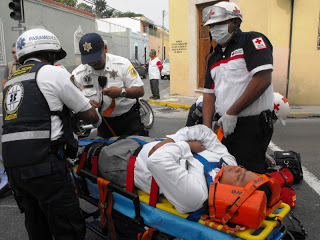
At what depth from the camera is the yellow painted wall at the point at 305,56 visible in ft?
29.9

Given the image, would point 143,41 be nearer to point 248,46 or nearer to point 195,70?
point 195,70

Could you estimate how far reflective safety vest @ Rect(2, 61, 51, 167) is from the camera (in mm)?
1938

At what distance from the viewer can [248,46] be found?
2.52 m

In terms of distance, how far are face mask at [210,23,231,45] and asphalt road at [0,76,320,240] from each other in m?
1.99

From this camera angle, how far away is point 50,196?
2051 mm

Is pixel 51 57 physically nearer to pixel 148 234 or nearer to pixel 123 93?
pixel 123 93

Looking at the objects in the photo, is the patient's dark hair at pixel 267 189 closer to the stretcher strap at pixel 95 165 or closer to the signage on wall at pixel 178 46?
the stretcher strap at pixel 95 165

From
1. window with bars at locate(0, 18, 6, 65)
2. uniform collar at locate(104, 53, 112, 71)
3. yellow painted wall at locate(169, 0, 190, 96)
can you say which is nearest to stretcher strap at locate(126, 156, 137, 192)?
uniform collar at locate(104, 53, 112, 71)

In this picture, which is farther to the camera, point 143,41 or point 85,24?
point 143,41

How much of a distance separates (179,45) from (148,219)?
34.3 ft

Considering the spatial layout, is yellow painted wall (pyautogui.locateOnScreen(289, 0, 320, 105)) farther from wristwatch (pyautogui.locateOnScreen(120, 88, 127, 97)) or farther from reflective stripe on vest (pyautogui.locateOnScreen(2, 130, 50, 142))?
reflective stripe on vest (pyautogui.locateOnScreen(2, 130, 50, 142))

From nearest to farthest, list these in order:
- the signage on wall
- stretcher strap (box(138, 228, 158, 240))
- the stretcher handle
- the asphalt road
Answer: stretcher strap (box(138, 228, 158, 240))
the stretcher handle
the asphalt road
the signage on wall

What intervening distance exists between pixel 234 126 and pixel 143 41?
3389 cm

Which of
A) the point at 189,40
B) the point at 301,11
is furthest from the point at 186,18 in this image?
the point at 301,11
